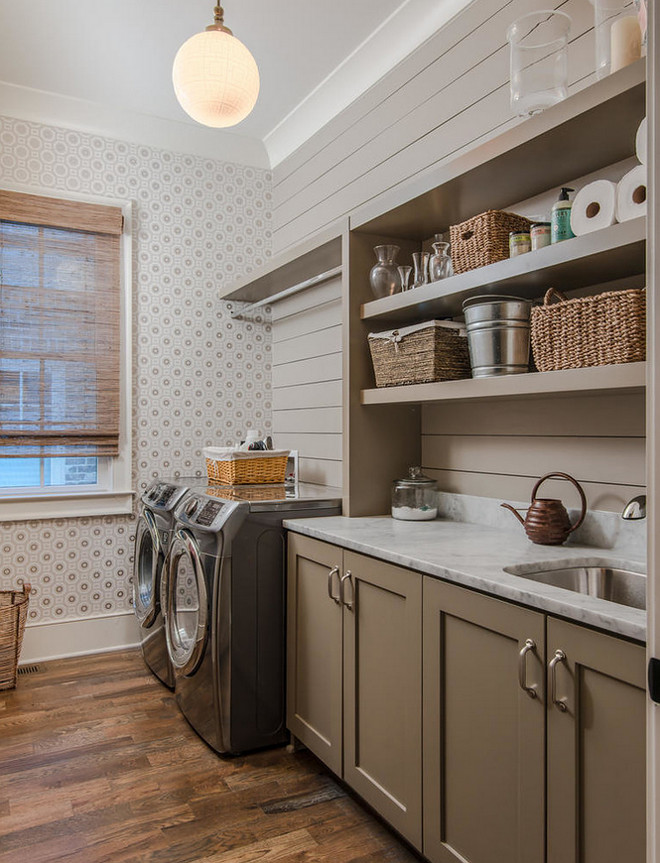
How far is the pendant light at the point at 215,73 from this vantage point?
2197 mm

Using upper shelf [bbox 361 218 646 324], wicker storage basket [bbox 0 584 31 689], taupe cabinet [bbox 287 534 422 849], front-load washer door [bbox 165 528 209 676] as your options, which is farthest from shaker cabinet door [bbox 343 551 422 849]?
wicker storage basket [bbox 0 584 31 689]

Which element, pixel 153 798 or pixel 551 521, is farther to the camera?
pixel 153 798

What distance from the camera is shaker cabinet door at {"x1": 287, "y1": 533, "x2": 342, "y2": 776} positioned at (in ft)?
6.99

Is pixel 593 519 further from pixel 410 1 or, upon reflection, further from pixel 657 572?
pixel 410 1

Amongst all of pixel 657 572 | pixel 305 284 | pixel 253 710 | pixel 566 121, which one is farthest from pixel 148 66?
pixel 657 572

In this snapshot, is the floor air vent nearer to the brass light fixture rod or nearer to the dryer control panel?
the dryer control panel

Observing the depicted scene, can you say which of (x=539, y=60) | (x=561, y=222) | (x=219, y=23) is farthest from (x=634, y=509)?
(x=219, y=23)

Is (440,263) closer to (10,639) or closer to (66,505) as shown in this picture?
(66,505)

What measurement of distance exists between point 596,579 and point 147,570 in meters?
2.27

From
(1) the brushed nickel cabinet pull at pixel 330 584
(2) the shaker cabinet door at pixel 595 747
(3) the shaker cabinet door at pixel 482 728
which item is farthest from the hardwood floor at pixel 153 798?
(2) the shaker cabinet door at pixel 595 747

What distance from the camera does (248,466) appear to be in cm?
289

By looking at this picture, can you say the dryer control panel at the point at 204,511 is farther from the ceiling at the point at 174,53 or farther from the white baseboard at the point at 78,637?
the ceiling at the point at 174,53

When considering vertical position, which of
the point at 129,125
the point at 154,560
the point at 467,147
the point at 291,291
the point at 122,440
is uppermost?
the point at 129,125

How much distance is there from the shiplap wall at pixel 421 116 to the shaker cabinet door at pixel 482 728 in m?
1.59
